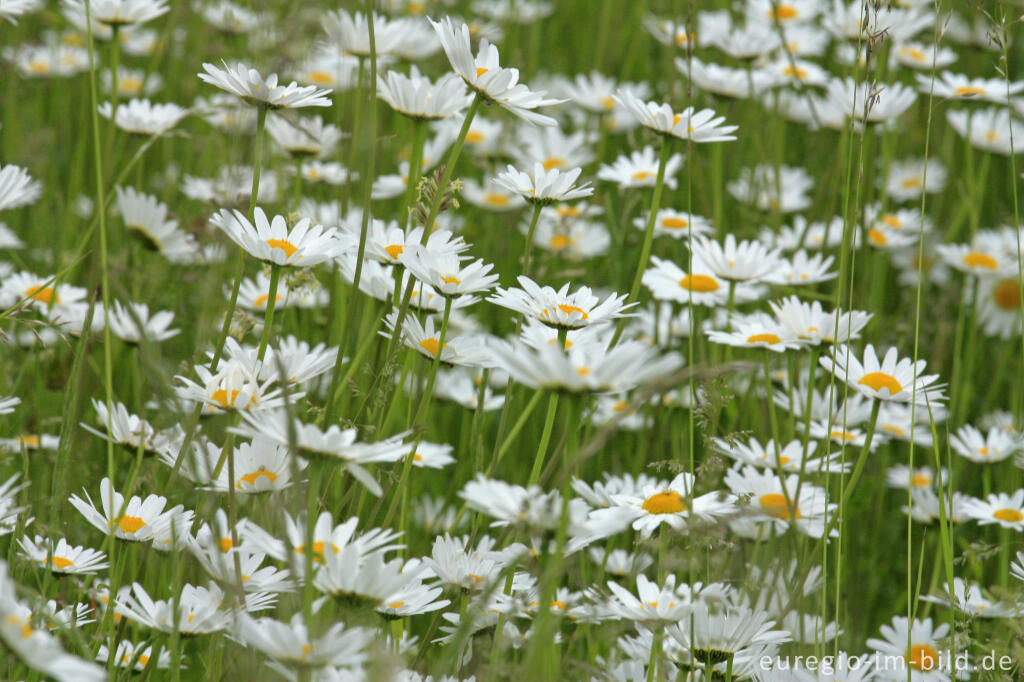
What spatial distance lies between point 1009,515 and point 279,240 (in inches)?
54.3

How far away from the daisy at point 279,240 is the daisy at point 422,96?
273 millimetres

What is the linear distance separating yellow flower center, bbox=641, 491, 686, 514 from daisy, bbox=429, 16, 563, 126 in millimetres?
525

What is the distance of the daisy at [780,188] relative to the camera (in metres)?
3.13

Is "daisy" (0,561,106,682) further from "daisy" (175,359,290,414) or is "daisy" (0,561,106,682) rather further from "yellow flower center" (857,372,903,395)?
"yellow flower center" (857,372,903,395)

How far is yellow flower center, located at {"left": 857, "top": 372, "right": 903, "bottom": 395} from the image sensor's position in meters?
1.64

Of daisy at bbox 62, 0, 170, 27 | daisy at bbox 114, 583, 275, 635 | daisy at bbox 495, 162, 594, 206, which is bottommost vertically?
daisy at bbox 114, 583, 275, 635

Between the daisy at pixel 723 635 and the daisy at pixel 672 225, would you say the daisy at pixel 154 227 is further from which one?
the daisy at pixel 723 635

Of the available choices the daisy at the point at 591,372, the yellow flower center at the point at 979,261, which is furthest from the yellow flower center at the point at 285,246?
the yellow flower center at the point at 979,261

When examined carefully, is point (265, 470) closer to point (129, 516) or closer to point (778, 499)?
point (129, 516)

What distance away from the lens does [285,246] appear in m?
1.40

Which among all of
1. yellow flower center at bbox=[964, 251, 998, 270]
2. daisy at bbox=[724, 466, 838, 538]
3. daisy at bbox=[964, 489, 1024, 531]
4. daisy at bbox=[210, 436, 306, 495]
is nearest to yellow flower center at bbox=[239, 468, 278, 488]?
daisy at bbox=[210, 436, 306, 495]

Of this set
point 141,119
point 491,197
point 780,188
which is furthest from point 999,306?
point 141,119

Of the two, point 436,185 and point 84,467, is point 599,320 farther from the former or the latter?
point 84,467

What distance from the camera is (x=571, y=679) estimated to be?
138cm
